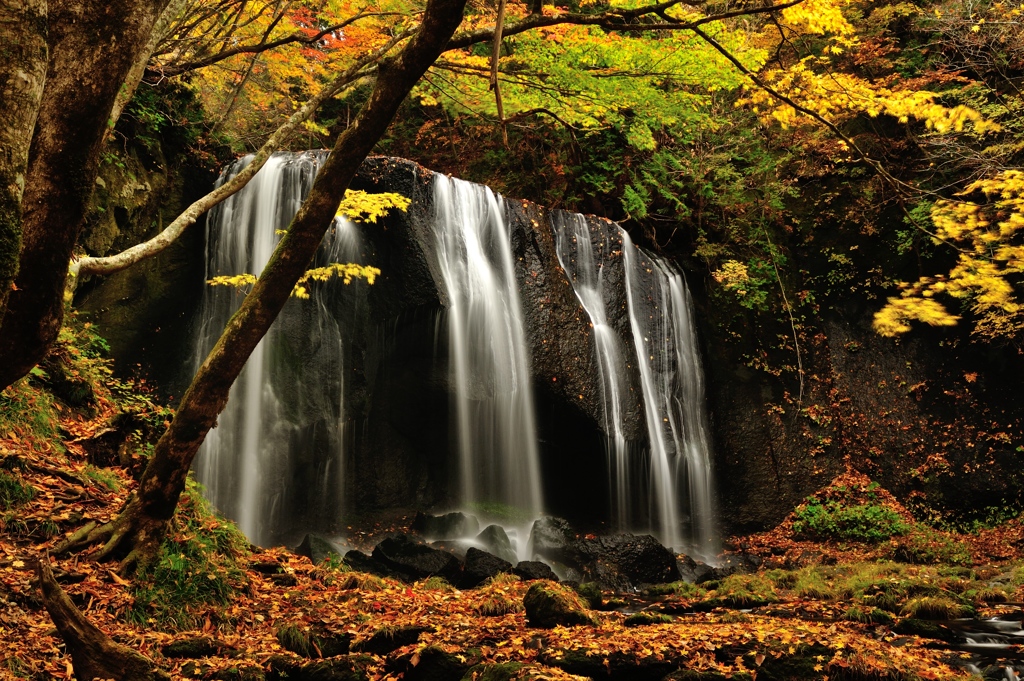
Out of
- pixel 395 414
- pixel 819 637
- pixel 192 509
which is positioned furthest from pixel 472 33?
pixel 395 414

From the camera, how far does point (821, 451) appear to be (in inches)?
538

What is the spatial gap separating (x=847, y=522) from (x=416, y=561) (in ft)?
27.7

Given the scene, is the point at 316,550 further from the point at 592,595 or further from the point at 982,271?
the point at 982,271

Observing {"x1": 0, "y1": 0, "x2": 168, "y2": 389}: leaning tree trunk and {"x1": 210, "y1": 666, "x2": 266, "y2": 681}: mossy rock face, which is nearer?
{"x1": 0, "y1": 0, "x2": 168, "y2": 389}: leaning tree trunk

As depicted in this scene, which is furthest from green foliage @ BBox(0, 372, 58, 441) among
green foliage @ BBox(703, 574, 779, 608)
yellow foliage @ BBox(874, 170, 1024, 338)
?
yellow foliage @ BBox(874, 170, 1024, 338)

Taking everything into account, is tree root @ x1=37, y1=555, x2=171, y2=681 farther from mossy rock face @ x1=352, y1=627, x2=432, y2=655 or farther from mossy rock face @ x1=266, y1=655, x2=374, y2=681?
mossy rock face @ x1=352, y1=627, x2=432, y2=655

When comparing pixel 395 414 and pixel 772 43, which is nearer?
pixel 395 414

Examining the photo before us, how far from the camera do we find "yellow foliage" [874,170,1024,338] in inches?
439

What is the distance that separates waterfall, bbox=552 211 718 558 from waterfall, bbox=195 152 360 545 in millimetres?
4609

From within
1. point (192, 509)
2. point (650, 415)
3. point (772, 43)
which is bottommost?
point (192, 509)

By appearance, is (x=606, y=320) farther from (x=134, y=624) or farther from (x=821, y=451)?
(x=134, y=624)

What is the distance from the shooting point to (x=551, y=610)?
586cm

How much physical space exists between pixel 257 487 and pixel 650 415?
23.0 feet

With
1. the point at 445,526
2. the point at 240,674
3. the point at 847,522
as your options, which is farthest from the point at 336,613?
the point at 847,522
